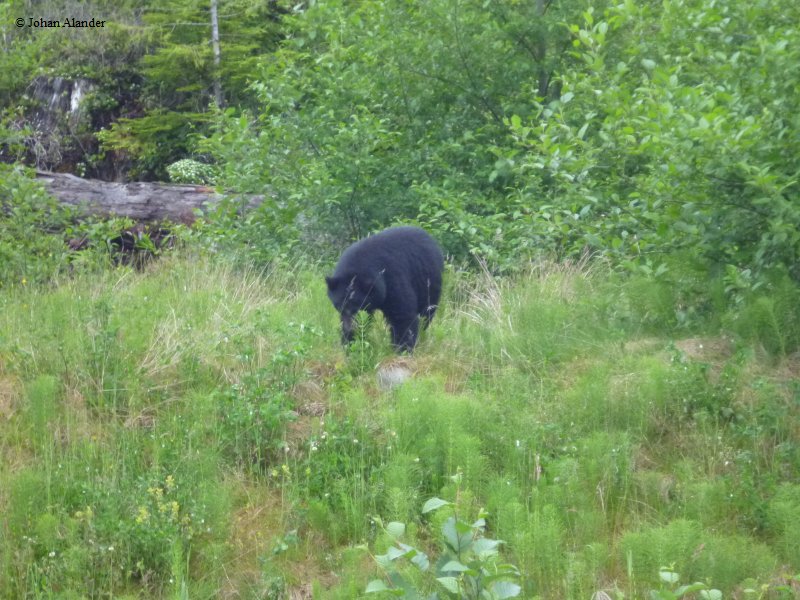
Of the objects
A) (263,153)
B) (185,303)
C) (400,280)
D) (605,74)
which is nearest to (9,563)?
(185,303)

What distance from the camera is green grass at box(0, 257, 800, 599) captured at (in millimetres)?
5020

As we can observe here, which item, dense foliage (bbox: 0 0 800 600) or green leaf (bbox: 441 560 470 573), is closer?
green leaf (bbox: 441 560 470 573)

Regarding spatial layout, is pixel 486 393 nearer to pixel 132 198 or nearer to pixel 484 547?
pixel 484 547

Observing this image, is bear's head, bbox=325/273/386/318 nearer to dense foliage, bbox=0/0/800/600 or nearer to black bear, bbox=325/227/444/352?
black bear, bbox=325/227/444/352

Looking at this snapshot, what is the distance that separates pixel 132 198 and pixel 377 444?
894cm

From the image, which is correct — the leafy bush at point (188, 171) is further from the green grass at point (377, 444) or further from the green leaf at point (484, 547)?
the green leaf at point (484, 547)

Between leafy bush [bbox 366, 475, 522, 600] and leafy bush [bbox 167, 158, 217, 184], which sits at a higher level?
leafy bush [bbox 366, 475, 522, 600]

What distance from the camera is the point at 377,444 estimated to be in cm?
611

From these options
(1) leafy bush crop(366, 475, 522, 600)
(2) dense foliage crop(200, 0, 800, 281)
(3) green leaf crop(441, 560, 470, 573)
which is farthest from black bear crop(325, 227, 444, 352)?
(3) green leaf crop(441, 560, 470, 573)

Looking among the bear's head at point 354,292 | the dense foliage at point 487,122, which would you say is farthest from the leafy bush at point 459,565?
the bear's head at point 354,292

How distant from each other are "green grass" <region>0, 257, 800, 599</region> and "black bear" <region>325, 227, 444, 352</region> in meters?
0.19

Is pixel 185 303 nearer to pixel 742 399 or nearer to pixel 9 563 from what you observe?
pixel 9 563

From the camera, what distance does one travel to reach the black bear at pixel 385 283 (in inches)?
312

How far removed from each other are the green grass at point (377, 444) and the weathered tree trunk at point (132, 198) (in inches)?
230
